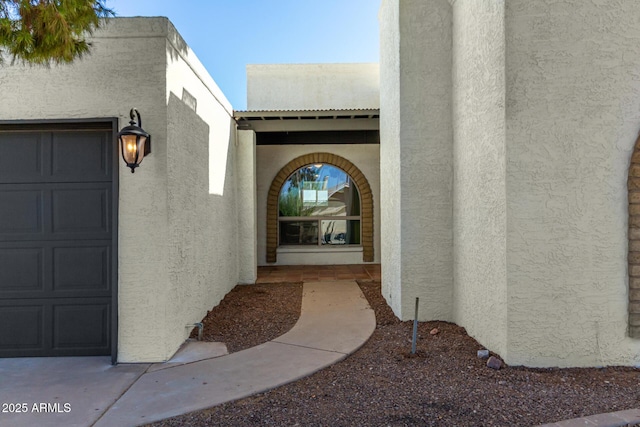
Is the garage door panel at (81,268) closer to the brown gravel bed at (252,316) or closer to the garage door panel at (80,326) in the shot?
the garage door panel at (80,326)

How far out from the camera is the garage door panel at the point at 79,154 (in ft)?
13.7

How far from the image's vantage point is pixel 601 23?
3.62 metres

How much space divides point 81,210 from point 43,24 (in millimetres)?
1941

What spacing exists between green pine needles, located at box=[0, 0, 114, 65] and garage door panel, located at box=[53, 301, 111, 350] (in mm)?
2556

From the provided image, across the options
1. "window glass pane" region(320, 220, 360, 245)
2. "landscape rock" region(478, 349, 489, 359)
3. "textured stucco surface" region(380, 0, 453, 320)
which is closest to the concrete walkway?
"textured stucco surface" region(380, 0, 453, 320)

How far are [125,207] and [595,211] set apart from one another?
469 centimetres

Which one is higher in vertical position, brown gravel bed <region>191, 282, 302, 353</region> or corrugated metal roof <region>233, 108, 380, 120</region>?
corrugated metal roof <region>233, 108, 380, 120</region>

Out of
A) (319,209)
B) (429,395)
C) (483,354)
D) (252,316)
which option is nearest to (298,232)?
(319,209)

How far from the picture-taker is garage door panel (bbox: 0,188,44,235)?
4.16 m

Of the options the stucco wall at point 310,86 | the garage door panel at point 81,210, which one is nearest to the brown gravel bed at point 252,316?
the garage door panel at point 81,210

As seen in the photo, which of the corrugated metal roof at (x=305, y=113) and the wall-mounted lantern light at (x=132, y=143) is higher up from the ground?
the corrugated metal roof at (x=305, y=113)

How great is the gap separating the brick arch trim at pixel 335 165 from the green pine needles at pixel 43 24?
706 centimetres

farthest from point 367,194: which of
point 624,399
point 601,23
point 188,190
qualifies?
point 624,399

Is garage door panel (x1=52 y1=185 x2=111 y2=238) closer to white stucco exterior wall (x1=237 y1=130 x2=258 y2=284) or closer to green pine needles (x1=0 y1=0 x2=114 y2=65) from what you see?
green pine needles (x1=0 y1=0 x2=114 y2=65)
